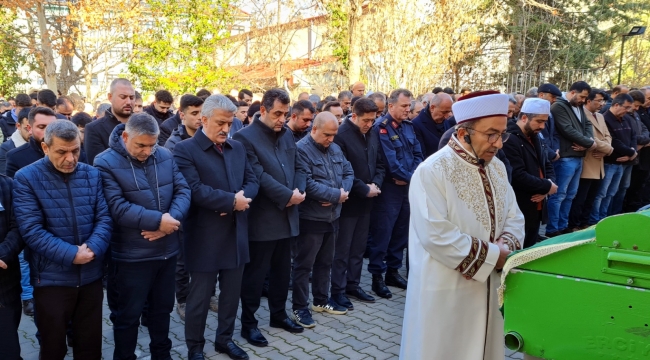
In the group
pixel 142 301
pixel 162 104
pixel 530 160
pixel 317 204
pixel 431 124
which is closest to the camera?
pixel 142 301

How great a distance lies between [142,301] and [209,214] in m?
0.84

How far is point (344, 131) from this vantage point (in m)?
5.99

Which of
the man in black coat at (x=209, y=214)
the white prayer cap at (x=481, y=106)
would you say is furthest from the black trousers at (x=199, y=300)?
the white prayer cap at (x=481, y=106)

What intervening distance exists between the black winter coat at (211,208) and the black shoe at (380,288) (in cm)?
223

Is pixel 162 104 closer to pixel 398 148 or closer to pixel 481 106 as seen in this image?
pixel 398 148

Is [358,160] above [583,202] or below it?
above

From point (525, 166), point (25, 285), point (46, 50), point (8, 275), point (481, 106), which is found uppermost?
point (46, 50)

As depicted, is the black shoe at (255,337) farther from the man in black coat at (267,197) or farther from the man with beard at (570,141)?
the man with beard at (570,141)

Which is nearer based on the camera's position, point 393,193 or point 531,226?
point 531,226

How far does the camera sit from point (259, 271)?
4.93 metres

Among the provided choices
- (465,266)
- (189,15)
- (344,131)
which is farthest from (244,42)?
(465,266)

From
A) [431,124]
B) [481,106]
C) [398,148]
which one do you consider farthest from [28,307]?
[431,124]

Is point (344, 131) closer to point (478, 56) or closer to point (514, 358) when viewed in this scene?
point (514, 358)

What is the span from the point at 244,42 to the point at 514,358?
16.4 m
